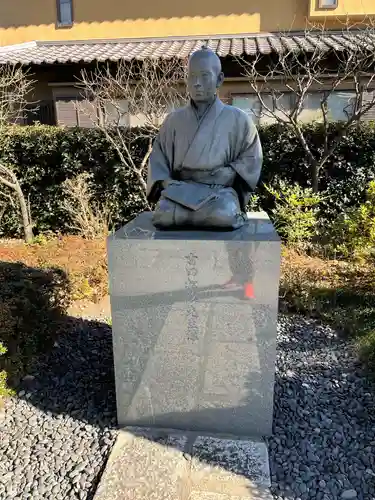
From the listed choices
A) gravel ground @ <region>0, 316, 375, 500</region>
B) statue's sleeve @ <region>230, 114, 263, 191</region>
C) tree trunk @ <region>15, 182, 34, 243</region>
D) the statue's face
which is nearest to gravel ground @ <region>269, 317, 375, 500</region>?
gravel ground @ <region>0, 316, 375, 500</region>

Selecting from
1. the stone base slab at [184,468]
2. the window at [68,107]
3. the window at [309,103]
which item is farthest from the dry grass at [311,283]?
the window at [68,107]

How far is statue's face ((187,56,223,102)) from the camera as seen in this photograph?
237cm

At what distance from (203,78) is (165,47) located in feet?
24.1

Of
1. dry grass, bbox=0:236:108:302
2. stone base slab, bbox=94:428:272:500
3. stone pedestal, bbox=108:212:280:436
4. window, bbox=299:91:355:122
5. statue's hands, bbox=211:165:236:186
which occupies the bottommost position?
dry grass, bbox=0:236:108:302

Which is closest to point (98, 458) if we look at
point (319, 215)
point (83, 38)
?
point (319, 215)

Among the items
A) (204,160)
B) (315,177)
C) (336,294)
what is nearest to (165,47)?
(315,177)

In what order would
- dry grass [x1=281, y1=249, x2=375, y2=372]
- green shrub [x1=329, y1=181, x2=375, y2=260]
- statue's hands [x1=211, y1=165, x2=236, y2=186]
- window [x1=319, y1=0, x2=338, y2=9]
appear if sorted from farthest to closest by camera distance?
window [x1=319, y1=0, x2=338, y2=9] < green shrub [x1=329, y1=181, x2=375, y2=260] < dry grass [x1=281, y1=249, x2=375, y2=372] < statue's hands [x1=211, y1=165, x2=236, y2=186]

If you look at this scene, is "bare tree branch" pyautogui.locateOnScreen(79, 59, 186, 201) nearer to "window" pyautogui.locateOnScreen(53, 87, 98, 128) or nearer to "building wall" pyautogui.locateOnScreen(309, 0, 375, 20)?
"window" pyautogui.locateOnScreen(53, 87, 98, 128)

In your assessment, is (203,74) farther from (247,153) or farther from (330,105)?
(330,105)

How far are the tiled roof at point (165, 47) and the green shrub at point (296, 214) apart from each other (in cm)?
257

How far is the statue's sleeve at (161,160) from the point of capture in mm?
2639

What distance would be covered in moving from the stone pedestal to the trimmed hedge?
4148mm

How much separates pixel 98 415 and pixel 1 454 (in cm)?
60

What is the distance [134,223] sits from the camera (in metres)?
2.79
